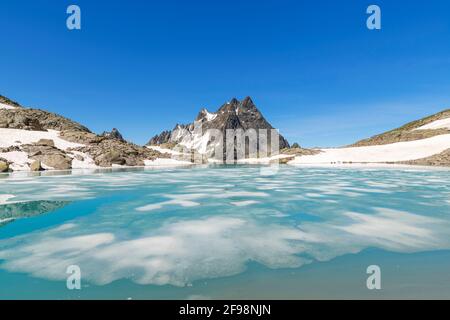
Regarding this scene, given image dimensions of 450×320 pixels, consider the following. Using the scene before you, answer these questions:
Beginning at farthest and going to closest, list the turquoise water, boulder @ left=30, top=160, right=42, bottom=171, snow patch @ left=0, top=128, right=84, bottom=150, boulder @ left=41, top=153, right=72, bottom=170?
snow patch @ left=0, top=128, right=84, bottom=150 → boulder @ left=41, top=153, right=72, bottom=170 → boulder @ left=30, top=160, right=42, bottom=171 → the turquoise water

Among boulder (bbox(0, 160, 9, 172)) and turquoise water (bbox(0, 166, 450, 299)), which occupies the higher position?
boulder (bbox(0, 160, 9, 172))

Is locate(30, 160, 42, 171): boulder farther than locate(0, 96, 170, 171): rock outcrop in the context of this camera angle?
No

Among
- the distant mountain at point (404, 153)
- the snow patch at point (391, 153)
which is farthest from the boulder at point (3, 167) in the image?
the snow patch at point (391, 153)

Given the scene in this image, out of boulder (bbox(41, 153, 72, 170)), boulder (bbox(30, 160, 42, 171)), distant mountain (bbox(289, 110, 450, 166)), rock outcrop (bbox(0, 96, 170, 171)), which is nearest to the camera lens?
boulder (bbox(30, 160, 42, 171))

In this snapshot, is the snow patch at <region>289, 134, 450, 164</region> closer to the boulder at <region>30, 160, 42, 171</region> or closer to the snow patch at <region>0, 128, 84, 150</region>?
the snow patch at <region>0, 128, 84, 150</region>

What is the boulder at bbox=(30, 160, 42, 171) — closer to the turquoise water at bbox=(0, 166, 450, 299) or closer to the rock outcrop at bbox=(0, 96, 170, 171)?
the rock outcrop at bbox=(0, 96, 170, 171)

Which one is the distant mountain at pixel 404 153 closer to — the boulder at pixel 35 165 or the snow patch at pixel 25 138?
the snow patch at pixel 25 138

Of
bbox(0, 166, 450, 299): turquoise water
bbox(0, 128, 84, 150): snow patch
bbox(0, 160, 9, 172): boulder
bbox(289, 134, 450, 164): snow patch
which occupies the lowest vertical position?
bbox(0, 166, 450, 299): turquoise water

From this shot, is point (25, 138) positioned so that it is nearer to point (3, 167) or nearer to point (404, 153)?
point (3, 167)

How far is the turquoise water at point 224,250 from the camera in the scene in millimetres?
3146

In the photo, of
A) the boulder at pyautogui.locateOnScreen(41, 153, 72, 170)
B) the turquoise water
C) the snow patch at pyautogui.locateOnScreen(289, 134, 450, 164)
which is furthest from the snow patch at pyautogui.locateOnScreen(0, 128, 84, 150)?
the snow patch at pyautogui.locateOnScreen(289, 134, 450, 164)

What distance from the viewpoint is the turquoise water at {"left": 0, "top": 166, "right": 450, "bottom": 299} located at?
3.15 metres

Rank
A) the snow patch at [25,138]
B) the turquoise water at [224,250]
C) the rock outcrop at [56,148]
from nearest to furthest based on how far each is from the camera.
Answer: the turquoise water at [224,250], the rock outcrop at [56,148], the snow patch at [25,138]
